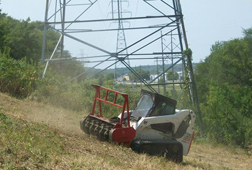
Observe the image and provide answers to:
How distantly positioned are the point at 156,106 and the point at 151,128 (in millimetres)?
635

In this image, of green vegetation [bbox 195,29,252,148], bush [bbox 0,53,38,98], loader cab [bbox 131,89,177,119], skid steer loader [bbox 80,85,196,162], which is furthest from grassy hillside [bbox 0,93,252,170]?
bush [bbox 0,53,38,98]

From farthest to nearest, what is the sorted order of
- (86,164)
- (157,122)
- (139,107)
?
(139,107) → (157,122) → (86,164)

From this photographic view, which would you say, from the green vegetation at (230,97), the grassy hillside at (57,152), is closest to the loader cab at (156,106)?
the grassy hillside at (57,152)

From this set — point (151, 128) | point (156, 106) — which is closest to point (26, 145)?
point (151, 128)

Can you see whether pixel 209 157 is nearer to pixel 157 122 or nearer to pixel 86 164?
pixel 157 122

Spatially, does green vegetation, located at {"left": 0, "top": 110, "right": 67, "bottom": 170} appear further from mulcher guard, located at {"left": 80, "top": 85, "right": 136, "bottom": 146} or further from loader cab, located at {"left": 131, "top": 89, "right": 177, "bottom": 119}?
loader cab, located at {"left": 131, "top": 89, "right": 177, "bottom": 119}

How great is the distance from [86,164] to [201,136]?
11.7m

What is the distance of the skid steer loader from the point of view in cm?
1079

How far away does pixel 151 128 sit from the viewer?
1141cm

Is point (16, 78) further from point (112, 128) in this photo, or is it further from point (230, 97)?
point (230, 97)

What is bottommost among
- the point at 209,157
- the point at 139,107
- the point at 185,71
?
the point at 209,157

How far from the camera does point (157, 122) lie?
11430 millimetres

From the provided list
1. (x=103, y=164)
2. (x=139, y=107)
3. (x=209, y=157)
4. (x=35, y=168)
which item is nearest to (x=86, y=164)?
(x=103, y=164)

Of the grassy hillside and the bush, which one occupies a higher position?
the bush
